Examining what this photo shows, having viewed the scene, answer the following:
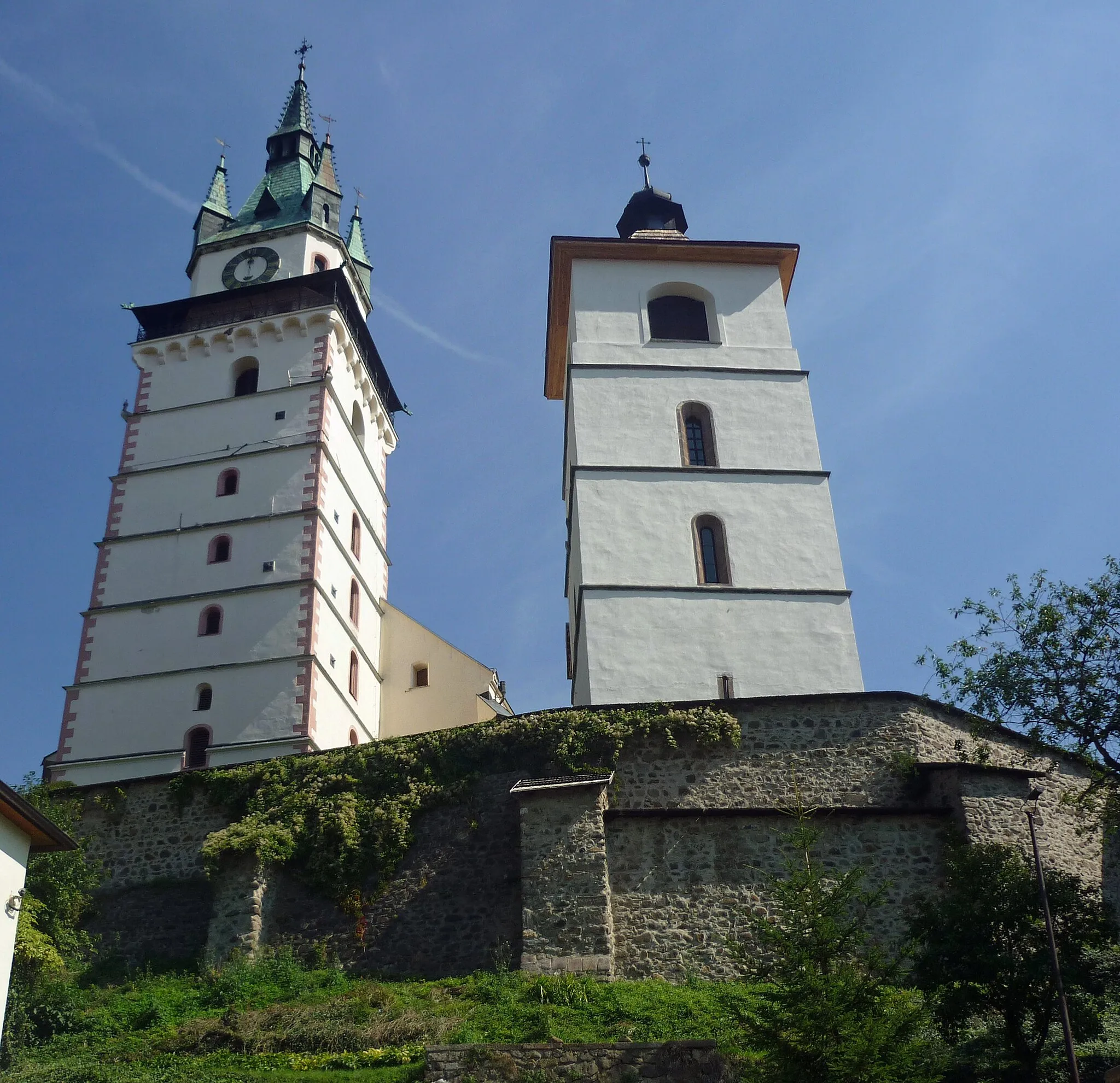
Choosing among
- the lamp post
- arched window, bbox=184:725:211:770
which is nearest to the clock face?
arched window, bbox=184:725:211:770

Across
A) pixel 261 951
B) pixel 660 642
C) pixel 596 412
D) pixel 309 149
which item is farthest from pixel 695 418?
pixel 309 149

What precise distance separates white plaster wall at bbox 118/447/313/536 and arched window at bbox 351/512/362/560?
268 centimetres

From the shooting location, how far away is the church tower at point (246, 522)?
2844cm

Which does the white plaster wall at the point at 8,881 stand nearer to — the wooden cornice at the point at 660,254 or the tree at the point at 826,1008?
the tree at the point at 826,1008

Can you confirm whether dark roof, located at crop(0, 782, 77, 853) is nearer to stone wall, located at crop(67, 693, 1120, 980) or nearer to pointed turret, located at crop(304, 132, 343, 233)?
stone wall, located at crop(67, 693, 1120, 980)

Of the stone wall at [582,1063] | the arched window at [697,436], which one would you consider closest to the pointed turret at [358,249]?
the arched window at [697,436]

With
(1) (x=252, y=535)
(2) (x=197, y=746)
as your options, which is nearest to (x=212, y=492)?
(1) (x=252, y=535)

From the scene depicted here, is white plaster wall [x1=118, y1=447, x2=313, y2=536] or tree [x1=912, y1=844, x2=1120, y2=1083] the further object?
white plaster wall [x1=118, y1=447, x2=313, y2=536]

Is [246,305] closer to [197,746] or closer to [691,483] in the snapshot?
[197,746]

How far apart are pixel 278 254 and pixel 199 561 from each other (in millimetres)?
10799

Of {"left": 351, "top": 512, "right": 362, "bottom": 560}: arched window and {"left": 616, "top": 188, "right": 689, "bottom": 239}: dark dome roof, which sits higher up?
{"left": 616, "top": 188, "right": 689, "bottom": 239}: dark dome roof

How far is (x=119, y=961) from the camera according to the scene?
64.1 feet

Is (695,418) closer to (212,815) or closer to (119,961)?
(212,815)

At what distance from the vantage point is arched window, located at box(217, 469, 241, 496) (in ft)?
105
